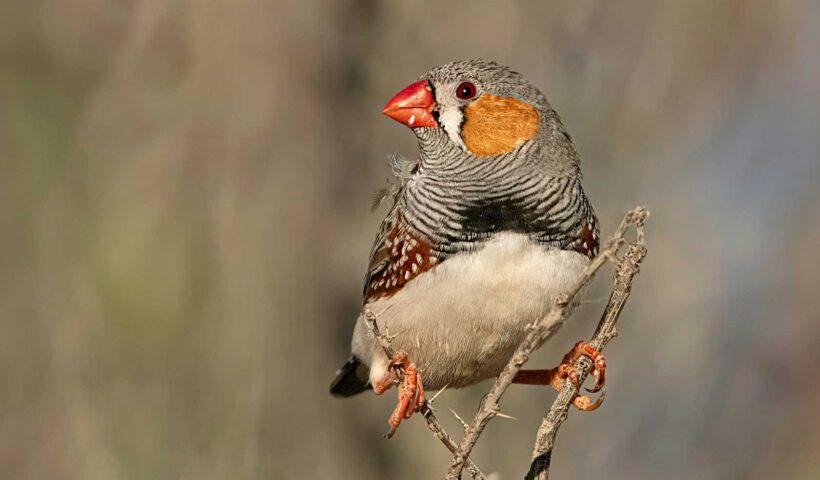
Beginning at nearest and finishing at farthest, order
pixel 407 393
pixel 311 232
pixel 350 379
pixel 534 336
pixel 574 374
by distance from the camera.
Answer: pixel 534 336, pixel 574 374, pixel 407 393, pixel 350 379, pixel 311 232

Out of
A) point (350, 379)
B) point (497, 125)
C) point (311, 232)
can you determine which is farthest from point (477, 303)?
point (311, 232)

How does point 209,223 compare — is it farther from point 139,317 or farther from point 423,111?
point 423,111

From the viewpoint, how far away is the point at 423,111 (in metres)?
3.28

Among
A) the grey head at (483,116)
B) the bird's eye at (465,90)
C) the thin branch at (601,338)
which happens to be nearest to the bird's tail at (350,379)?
the grey head at (483,116)

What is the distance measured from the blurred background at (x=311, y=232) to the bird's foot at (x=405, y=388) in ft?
3.38

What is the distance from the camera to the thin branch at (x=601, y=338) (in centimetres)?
235

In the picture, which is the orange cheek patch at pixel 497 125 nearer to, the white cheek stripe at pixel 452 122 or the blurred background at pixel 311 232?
the white cheek stripe at pixel 452 122

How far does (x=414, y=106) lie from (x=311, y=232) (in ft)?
6.47

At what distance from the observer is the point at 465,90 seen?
328 centimetres

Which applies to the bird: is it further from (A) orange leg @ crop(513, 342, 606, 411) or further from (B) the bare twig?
(B) the bare twig

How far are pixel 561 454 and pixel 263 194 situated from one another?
6.01 ft

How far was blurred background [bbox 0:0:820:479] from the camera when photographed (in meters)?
4.14

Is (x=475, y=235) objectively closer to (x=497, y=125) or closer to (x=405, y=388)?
(x=497, y=125)

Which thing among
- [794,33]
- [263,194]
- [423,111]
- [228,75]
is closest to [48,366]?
[263,194]
